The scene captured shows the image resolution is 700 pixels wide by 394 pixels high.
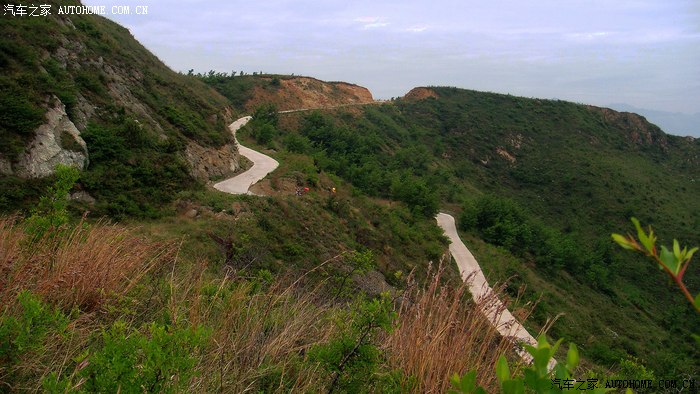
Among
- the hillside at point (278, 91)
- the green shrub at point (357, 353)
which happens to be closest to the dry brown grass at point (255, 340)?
the green shrub at point (357, 353)

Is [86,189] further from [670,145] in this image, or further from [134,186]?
[670,145]

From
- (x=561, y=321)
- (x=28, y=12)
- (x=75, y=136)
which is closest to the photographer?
(x=75, y=136)

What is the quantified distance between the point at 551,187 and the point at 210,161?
33.9m

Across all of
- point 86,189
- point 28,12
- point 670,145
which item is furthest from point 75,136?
point 670,145

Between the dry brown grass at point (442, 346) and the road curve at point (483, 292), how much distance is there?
68mm

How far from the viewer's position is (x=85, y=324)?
8.96 ft

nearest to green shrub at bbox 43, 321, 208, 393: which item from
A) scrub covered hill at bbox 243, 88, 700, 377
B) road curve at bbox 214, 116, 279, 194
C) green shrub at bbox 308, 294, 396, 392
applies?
green shrub at bbox 308, 294, 396, 392

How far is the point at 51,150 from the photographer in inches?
474

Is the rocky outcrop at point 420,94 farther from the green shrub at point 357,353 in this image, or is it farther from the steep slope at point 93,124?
the green shrub at point 357,353

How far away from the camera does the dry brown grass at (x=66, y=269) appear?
2.72 meters

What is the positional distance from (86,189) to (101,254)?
10446 millimetres

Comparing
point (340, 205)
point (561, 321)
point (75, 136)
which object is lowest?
point (561, 321)

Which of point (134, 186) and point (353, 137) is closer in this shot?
point (134, 186)

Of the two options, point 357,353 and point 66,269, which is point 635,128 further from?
point 66,269
